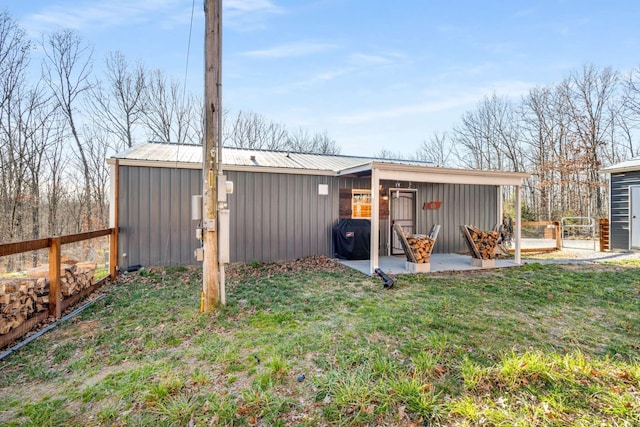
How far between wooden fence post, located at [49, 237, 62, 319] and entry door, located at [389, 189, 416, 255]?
23.6 feet

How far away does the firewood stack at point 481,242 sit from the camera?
22.0 feet

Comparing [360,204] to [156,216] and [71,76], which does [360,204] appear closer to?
[156,216]

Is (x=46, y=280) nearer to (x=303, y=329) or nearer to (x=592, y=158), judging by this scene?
(x=303, y=329)

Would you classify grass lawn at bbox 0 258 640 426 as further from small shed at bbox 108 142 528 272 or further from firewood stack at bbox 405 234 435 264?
small shed at bbox 108 142 528 272

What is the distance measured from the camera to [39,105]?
38.1 feet

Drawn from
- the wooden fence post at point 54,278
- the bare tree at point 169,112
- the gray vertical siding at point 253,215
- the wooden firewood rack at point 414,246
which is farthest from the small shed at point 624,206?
the bare tree at point 169,112

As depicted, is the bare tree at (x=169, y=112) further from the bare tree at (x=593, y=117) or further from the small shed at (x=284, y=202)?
the bare tree at (x=593, y=117)

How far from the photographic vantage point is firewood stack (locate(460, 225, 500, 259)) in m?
6.70

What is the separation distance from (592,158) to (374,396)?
1962 cm

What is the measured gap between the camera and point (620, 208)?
937cm

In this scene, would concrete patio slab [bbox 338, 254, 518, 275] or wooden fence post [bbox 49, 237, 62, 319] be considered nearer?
wooden fence post [bbox 49, 237, 62, 319]

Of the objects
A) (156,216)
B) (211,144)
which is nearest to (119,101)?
(156,216)

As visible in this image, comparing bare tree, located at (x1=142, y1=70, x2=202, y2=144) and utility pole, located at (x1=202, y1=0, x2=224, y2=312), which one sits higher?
bare tree, located at (x1=142, y1=70, x2=202, y2=144)

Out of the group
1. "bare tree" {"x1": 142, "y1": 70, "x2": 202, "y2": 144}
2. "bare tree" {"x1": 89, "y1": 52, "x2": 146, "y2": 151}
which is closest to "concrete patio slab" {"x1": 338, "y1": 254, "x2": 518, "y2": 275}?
"bare tree" {"x1": 142, "y1": 70, "x2": 202, "y2": 144}
